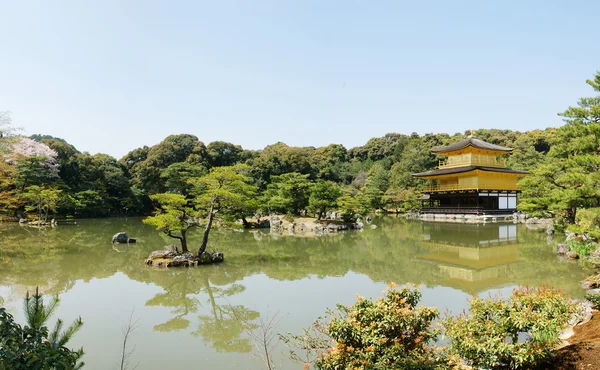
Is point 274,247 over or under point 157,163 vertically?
under

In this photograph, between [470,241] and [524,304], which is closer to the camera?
[524,304]

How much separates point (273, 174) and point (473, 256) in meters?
22.0

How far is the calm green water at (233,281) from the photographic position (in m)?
4.96

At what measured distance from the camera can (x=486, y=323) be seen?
327cm

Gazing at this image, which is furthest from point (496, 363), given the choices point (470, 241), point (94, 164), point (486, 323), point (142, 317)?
point (94, 164)

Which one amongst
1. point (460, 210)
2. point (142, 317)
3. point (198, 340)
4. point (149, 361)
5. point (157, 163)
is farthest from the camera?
point (157, 163)

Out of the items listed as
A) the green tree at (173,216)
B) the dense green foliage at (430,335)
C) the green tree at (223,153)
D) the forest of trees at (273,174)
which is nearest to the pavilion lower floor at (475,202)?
the forest of trees at (273,174)

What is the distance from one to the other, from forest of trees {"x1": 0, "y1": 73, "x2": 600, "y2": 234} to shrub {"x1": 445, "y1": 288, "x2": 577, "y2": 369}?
577 centimetres

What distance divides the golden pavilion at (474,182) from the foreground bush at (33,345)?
2511 centimetres

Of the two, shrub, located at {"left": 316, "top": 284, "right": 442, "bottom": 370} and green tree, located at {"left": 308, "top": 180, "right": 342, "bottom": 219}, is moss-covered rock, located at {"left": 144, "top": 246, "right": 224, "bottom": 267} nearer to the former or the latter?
shrub, located at {"left": 316, "top": 284, "right": 442, "bottom": 370}

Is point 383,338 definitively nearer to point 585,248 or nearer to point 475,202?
point 585,248

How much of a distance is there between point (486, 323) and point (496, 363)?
318 mm

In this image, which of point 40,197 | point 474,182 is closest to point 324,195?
point 474,182

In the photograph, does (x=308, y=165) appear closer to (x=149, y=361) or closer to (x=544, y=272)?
(x=544, y=272)
